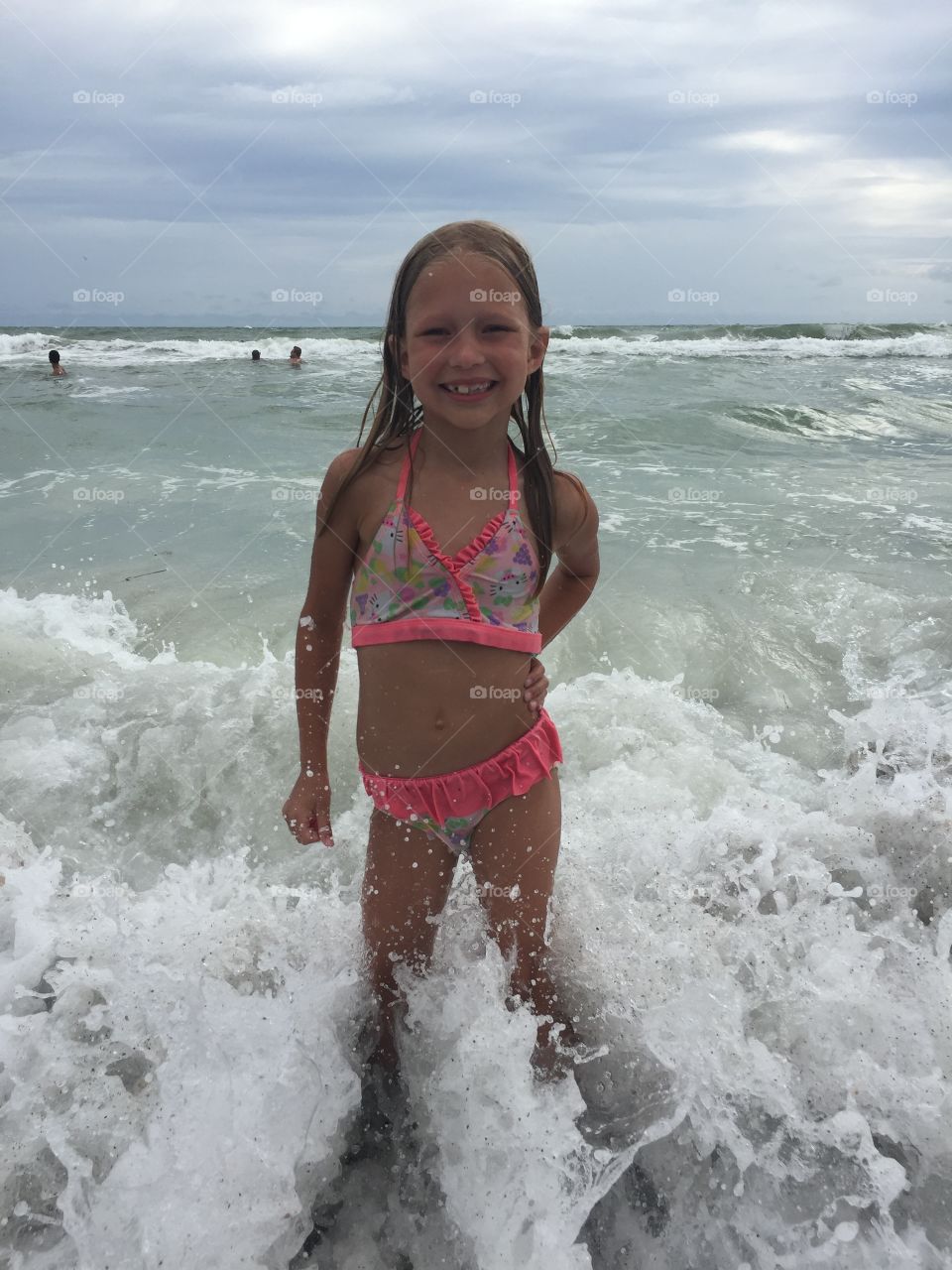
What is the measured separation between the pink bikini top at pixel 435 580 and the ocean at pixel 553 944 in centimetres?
88

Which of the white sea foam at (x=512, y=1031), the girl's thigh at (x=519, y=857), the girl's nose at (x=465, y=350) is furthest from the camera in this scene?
the girl's thigh at (x=519, y=857)

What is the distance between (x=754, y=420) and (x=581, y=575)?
38.9 ft

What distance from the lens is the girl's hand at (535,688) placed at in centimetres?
202

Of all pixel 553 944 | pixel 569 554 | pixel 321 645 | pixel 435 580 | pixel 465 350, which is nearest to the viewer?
pixel 465 350

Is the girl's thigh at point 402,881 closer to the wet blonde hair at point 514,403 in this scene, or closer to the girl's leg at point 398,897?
the girl's leg at point 398,897

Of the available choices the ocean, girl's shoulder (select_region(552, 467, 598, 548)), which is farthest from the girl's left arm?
the ocean

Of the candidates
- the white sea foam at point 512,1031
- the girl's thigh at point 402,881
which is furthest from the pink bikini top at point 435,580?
the white sea foam at point 512,1031

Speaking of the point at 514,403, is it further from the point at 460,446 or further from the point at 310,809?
the point at 310,809

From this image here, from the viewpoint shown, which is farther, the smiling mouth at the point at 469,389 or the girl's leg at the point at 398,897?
the girl's leg at the point at 398,897

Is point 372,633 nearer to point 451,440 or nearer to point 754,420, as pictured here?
point 451,440

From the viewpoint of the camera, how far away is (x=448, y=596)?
1.91m

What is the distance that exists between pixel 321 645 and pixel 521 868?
27.4 inches

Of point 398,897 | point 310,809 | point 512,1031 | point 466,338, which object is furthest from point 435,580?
point 512,1031

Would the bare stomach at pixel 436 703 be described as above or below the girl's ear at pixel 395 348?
below
